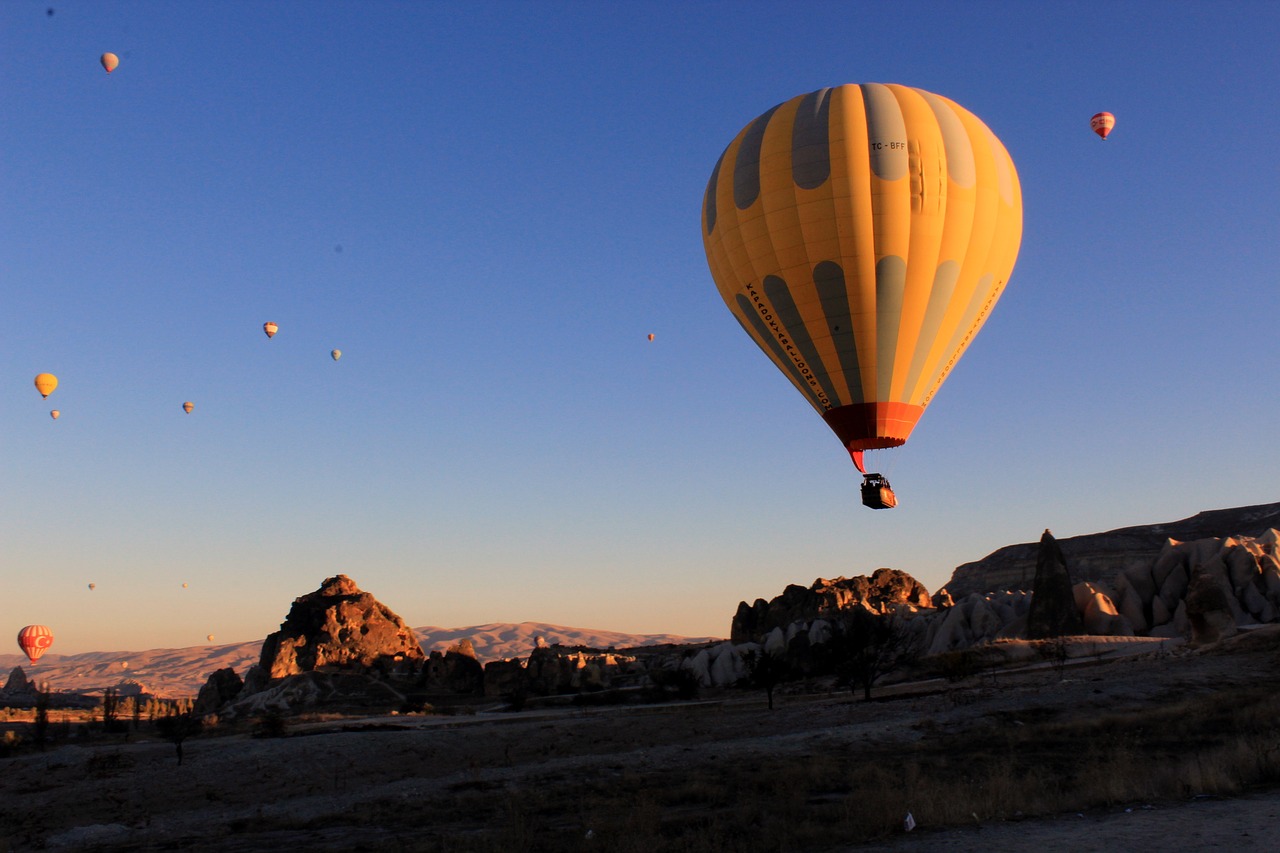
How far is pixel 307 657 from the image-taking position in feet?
318

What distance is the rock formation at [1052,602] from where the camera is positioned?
202 ft

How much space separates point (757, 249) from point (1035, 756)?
1861cm

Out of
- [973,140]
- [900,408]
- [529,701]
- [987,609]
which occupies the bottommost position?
[529,701]

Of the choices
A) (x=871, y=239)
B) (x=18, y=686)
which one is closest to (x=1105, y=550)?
(x=871, y=239)

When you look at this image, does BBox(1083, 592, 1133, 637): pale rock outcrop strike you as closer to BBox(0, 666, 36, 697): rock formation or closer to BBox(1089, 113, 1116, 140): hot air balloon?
BBox(1089, 113, 1116, 140): hot air balloon

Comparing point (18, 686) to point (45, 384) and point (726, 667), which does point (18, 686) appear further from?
point (726, 667)

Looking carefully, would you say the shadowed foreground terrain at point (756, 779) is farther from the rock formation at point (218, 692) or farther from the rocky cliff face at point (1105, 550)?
the rocky cliff face at point (1105, 550)

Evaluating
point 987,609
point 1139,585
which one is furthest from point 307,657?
point 1139,585

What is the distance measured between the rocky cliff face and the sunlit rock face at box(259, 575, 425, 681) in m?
75.4

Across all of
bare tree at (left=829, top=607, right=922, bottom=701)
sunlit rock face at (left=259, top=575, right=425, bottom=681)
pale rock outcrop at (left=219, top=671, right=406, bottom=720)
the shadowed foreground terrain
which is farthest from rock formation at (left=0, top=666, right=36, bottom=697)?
bare tree at (left=829, top=607, right=922, bottom=701)

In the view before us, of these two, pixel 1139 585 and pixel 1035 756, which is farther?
pixel 1139 585

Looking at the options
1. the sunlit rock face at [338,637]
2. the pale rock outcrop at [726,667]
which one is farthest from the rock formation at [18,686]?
the pale rock outcrop at [726,667]

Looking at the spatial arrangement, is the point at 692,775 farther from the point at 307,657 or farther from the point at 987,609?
the point at 307,657

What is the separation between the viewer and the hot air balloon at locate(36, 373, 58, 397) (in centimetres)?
6419
